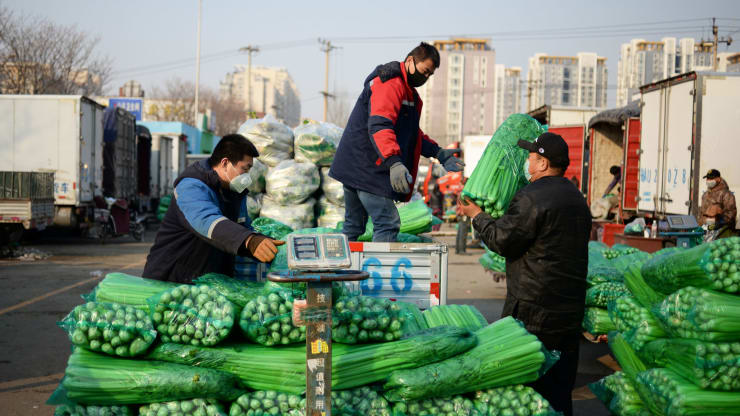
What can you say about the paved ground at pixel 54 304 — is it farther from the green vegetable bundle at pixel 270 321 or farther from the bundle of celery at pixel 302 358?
the green vegetable bundle at pixel 270 321

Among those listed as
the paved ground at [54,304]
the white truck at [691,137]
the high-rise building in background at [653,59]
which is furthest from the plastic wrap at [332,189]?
the high-rise building in background at [653,59]

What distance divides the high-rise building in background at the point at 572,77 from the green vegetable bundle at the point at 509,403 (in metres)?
122

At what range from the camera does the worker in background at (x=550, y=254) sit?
3.90 m

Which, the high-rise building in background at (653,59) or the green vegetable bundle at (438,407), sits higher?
the high-rise building in background at (653,59)

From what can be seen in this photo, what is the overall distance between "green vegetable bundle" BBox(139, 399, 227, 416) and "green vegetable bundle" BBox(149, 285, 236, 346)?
0.29 meters

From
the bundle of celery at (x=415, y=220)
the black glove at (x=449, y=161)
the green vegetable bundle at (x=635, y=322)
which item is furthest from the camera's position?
the bundle of celery at (x=415, y=220)

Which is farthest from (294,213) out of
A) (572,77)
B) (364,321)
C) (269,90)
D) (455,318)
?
(269,90)

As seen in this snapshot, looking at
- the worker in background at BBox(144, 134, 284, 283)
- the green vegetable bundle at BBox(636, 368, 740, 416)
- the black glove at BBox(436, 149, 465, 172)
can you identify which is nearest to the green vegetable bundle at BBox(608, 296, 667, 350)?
the green vegetable bundle at BBox(636, 368, 740, 416)

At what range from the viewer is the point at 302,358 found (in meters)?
3.44

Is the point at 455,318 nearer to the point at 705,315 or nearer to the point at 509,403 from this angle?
the point at 509,403

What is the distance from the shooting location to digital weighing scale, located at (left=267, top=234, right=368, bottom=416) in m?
2.82

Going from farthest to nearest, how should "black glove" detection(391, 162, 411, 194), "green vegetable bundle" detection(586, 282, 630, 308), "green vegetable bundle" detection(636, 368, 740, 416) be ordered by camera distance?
"green vegetable bundle" detection(586, 282, 630, 308), "black glove" detection(391, 162, 411, 194), "green vegetable bundle" detection(636, 368, 740, 416)

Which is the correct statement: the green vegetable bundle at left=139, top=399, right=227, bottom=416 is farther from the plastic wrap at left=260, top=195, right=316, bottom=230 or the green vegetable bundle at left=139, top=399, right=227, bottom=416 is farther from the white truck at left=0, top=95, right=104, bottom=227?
the white truck at left=0, top=95, right=104, bottom=227

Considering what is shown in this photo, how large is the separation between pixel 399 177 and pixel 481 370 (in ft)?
4.61
